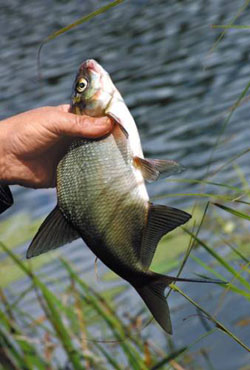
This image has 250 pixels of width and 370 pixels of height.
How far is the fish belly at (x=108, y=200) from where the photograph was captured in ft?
7.09

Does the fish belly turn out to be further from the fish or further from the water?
the water

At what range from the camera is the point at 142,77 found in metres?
13.2

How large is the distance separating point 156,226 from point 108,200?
16 centimetres

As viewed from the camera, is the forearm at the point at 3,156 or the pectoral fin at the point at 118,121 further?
the forearm at the point at 3,156

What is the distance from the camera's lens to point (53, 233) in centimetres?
219

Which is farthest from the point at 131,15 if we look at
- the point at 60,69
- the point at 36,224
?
the point at 36,224

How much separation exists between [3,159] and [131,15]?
599 inches

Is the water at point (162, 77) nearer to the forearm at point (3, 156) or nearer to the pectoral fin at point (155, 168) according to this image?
the forearm at point (3, 156)

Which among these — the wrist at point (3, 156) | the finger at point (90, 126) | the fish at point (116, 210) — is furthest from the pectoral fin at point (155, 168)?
the wrist at point (3, 156)

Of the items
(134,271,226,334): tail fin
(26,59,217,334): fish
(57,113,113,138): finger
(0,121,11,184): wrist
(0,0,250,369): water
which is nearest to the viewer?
(134,271,226,334): tail fin

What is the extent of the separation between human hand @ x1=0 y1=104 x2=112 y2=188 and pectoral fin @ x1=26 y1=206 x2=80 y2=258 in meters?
0.26

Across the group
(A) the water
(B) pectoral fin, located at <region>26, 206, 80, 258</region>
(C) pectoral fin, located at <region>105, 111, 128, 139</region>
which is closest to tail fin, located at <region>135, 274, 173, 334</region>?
(B) pectoral fin, located at <region>26, 206, 80, 258</region>

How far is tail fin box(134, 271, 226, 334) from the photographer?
205cm

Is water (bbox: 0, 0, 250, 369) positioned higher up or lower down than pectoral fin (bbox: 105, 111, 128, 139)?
lower down
